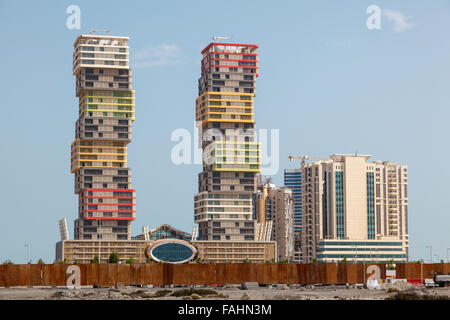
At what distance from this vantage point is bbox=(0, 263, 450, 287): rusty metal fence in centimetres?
8600

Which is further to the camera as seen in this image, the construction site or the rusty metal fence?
the rusty metal fence

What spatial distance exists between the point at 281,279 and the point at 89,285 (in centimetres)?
2151

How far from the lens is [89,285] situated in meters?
86.6

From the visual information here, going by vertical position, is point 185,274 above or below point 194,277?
above

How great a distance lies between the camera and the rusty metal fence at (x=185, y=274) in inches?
3386

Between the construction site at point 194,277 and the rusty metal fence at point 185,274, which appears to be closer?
the construction site at point 194,277

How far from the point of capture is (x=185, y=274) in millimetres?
87938

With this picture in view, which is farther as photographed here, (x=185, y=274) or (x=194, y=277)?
(x=185, y=274)
